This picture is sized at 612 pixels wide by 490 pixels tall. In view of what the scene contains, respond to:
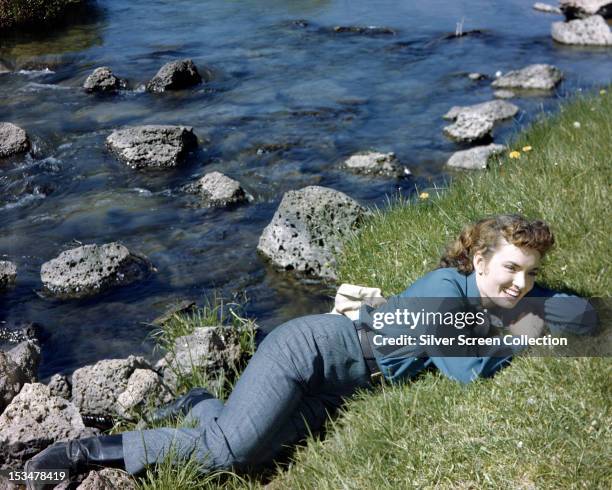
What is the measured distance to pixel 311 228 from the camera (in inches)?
319

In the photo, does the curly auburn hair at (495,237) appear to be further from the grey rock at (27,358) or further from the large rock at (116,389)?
the grey rock at (27,358)

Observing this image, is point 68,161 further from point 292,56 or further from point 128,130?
point 292,56

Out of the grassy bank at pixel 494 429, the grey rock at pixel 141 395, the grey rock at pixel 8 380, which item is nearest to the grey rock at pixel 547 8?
the grassy bank at pixel 494 429

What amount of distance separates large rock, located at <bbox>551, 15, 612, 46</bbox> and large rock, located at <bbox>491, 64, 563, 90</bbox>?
3.05 metres

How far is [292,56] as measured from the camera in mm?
16766

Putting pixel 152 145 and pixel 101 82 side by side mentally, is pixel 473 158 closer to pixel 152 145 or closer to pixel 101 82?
pixel 152 145

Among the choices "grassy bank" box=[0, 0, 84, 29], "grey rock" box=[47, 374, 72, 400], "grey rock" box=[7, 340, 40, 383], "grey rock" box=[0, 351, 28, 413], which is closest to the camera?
"grey rock" box=[0, 351, 28, 413]

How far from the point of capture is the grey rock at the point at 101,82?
14.7 m

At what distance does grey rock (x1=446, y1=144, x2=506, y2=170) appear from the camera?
10.7 meters

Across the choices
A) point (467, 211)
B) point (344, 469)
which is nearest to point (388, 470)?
point (344, 469)

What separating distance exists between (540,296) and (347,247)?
2.72 metres

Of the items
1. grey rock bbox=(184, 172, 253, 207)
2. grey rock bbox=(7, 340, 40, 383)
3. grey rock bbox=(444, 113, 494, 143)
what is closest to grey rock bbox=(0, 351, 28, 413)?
grey rock bbox=(7, 340, 40, 383)

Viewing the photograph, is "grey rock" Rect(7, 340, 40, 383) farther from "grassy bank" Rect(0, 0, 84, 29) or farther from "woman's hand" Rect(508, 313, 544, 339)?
"grassy bank" Rect(0, 0, 84, 29)

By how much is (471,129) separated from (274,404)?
812cm
